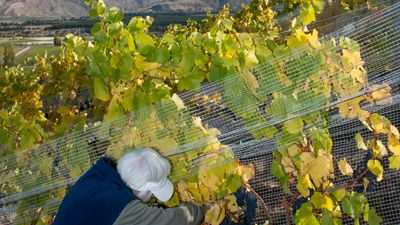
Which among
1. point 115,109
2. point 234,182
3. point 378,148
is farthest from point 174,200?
point 378,148

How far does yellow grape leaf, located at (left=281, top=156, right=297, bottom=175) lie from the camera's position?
247cm

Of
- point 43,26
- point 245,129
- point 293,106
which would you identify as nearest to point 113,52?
point 245,129

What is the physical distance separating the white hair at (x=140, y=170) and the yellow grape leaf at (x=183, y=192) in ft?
1.48

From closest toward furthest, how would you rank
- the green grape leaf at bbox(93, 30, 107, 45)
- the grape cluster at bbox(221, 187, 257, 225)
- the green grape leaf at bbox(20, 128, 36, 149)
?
the green grape leaf at bbox(93, 30, 107, 45) < the green grape leaf at bbox(20, 128, 36, 149) < the grape cluster at bbox(221, 187, 257, 225)

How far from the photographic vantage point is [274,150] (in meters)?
2.55

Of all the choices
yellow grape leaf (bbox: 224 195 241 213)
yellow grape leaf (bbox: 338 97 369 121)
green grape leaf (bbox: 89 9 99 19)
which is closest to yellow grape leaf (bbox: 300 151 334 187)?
yellow grape leaf (bbox: 338 97 369 121)

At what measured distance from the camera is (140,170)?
83.4 inches

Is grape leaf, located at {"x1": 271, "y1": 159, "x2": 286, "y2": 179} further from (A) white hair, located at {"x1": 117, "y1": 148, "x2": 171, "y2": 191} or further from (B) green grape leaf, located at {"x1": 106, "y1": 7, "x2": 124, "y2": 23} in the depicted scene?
(B) green grape leaf, located at {"x1": 106, "y1": 7, "x2": 124, "y2": 23}

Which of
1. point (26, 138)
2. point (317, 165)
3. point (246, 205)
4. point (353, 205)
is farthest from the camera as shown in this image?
point (246, 205)

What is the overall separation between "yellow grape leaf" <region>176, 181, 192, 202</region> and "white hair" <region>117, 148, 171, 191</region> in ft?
1.48

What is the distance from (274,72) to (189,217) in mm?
800

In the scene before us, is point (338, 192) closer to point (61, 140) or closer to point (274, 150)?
point (274, 150)

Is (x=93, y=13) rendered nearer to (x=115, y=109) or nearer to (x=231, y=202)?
(x=115, y=109)

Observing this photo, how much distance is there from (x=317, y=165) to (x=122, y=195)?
3.03 ft
